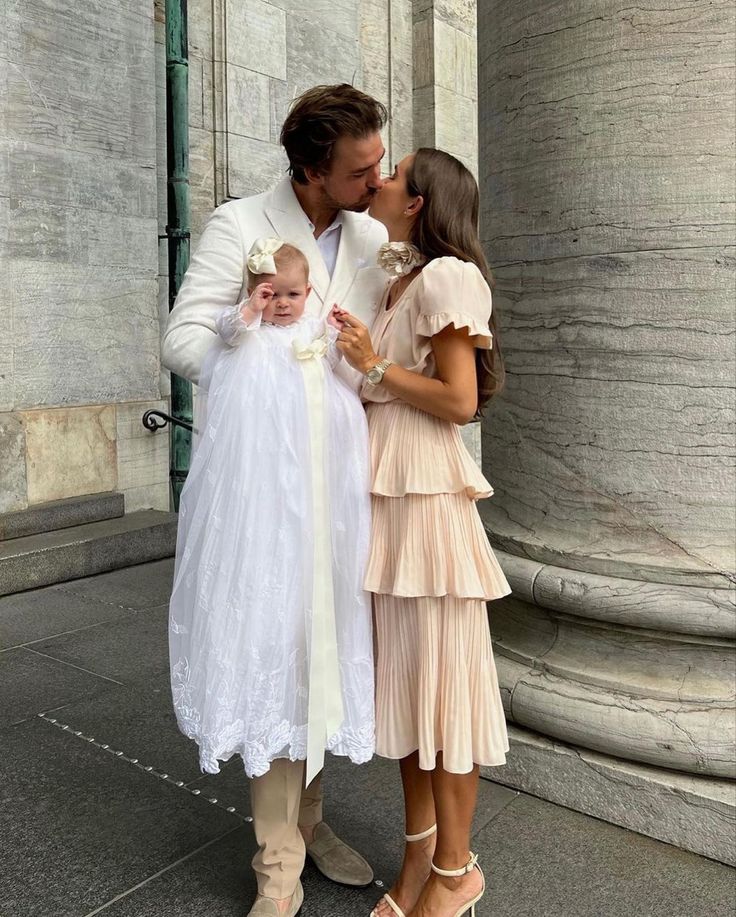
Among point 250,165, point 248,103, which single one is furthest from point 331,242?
point 248,103

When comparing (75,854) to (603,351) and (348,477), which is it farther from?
(603,351)

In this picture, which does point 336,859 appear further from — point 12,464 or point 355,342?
point 12,464

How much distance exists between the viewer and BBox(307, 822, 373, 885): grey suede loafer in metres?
2.54

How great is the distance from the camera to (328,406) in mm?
2232

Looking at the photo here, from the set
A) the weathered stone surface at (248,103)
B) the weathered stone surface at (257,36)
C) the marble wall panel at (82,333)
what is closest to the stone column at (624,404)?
the marble wall panel at (82,333)

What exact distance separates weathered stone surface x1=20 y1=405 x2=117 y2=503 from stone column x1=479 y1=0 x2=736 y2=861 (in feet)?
12.8

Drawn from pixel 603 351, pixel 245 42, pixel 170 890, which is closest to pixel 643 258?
pixel 603 351

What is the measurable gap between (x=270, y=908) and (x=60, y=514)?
4.16m

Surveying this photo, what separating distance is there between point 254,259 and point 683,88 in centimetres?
150

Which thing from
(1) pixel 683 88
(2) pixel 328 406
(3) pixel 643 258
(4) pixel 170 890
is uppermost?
(1) pixel 683 88

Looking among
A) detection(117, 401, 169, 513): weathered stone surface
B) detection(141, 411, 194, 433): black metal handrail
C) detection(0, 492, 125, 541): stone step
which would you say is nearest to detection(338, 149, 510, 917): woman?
detection(0, 492, 125, 541): stone step

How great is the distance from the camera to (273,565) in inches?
83.4

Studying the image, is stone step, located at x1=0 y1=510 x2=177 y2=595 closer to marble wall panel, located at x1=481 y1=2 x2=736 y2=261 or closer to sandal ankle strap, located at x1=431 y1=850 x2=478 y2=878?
marble wall panel, located at x1=481 y1=2 x2=736 y2=261

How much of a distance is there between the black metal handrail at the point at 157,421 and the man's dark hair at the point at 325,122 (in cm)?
439
